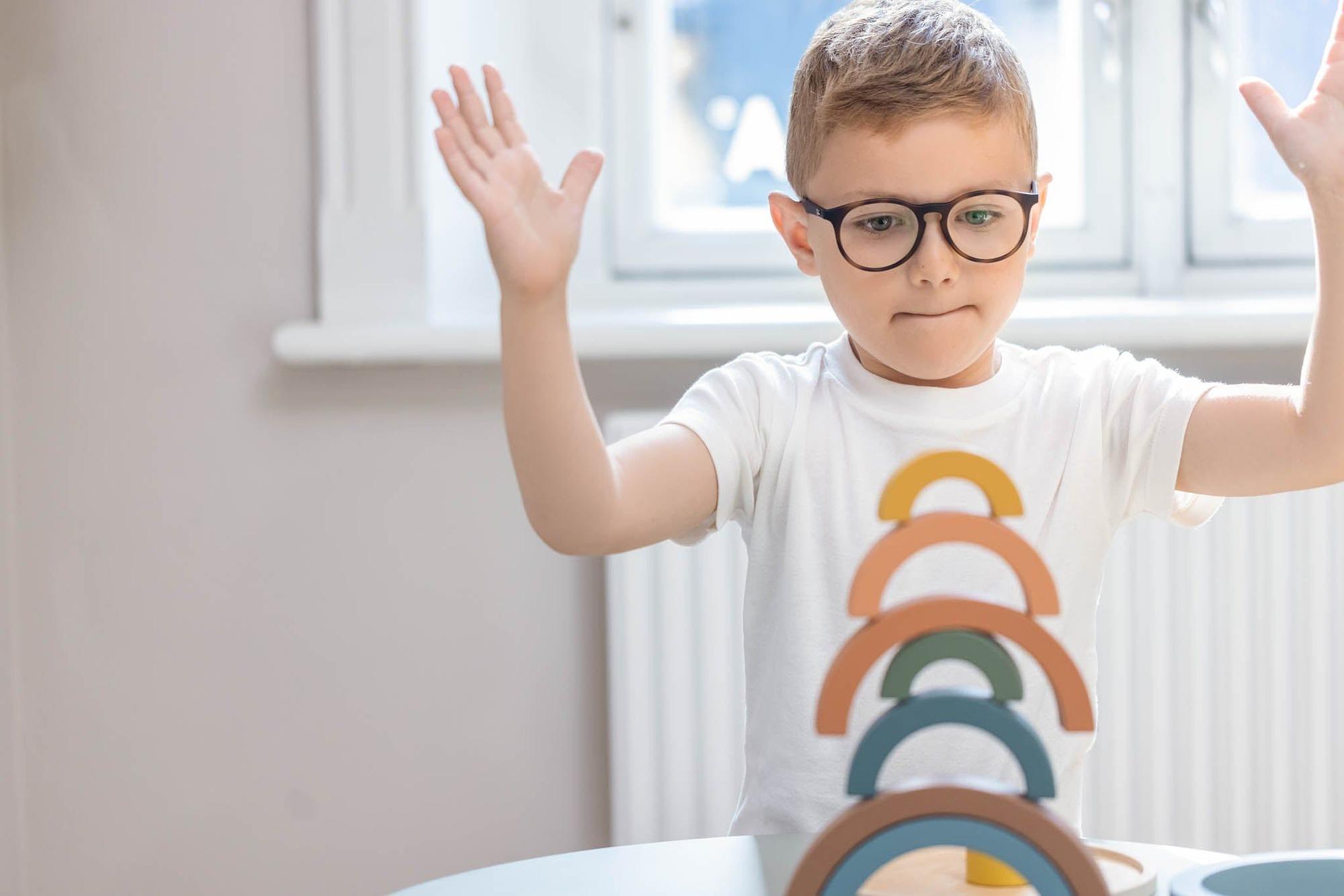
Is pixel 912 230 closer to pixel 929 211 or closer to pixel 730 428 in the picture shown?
pixel 929 211

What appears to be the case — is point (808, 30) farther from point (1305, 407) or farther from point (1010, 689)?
point (1010, 689)

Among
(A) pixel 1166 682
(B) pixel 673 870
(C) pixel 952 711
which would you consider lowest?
(A) pixel 1166 682

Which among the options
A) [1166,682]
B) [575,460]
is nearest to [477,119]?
[575,460]

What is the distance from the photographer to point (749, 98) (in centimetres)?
184

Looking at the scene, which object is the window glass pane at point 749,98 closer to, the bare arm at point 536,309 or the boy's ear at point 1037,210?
the boy's ear at point 1037,210

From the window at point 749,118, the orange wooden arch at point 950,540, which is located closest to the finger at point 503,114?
the orange wooden arch at point 950,540

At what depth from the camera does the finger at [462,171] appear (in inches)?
28.8

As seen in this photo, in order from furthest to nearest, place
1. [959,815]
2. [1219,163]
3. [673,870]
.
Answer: [1219,163] → [673,870] → [959,815]

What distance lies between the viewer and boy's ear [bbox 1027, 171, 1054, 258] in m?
0.93

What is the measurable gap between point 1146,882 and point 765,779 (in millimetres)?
382

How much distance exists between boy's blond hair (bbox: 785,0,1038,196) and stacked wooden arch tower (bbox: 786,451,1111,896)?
1.19 ft

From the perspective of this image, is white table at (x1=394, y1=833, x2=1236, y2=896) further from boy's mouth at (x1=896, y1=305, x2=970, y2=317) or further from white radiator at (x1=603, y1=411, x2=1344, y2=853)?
white radiator at (x1=603, y1=411, x2=1344, y2=853)

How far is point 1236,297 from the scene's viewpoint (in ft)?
5.85

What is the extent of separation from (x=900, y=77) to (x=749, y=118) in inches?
38.3
